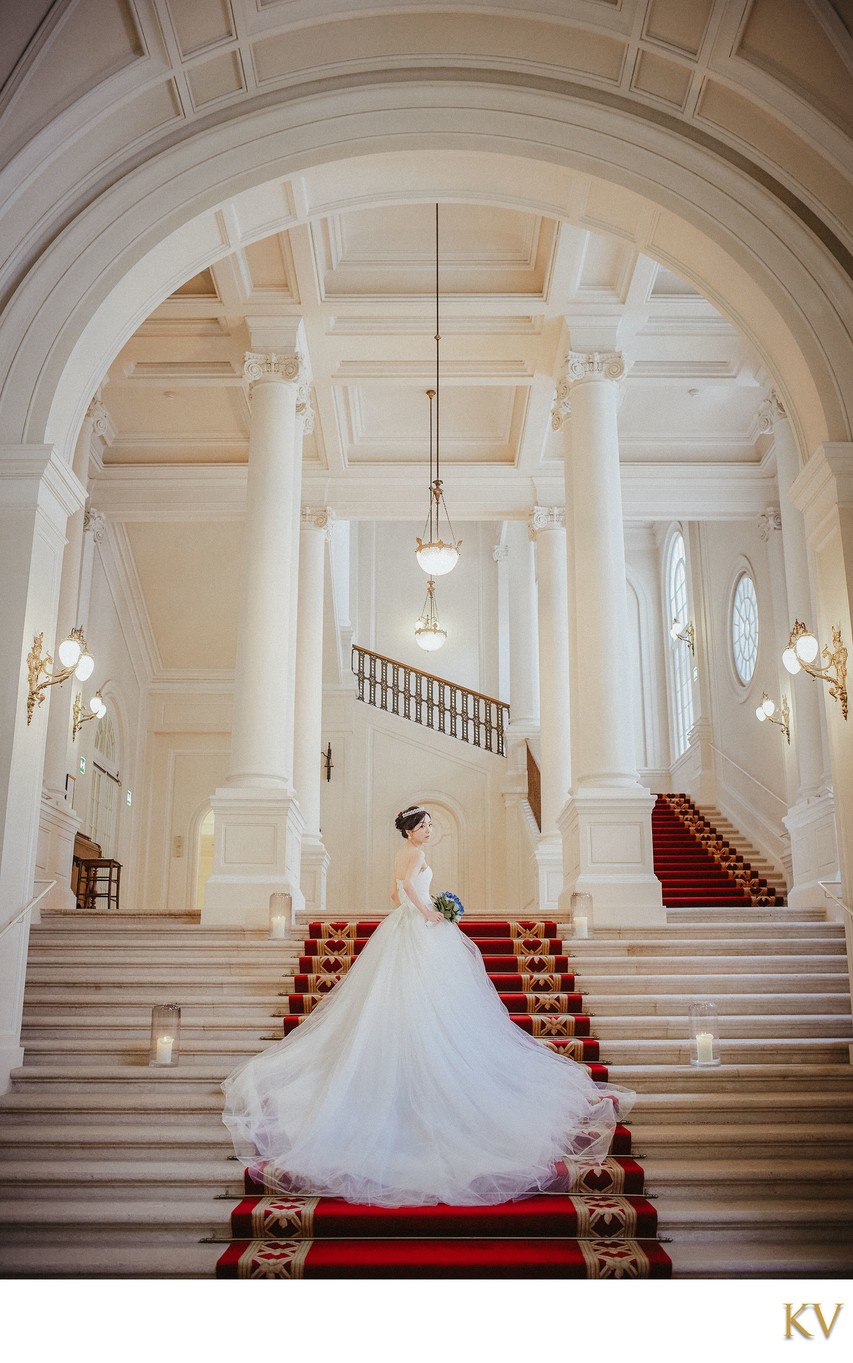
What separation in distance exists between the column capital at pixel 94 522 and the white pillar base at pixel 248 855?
5.39 m

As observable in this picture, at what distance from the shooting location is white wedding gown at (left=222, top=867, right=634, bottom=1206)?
4781mm

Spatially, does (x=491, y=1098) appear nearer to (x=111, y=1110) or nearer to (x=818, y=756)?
(x=111, y=1110)

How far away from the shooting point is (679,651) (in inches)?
770

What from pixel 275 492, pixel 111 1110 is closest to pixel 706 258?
pixel 275 492

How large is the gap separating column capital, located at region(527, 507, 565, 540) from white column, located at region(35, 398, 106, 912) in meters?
5.19

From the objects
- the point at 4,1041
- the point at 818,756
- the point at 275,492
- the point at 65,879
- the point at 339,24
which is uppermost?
the point at 339,24

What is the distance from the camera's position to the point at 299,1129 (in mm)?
5090

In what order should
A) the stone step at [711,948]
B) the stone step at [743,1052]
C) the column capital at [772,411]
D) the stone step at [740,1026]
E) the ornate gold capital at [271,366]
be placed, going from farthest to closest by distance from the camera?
1. the column capital at [772,411]
2. the ornate gold capital at [271,366]
3. the stone step at [711,948]
4. the stone step at [740,1026]
5. the stone step at [743,1052]

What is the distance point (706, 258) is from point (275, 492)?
440cm

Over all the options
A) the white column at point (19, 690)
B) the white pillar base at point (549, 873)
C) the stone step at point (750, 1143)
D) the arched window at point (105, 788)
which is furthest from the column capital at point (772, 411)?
the arched window at point (105, 788)

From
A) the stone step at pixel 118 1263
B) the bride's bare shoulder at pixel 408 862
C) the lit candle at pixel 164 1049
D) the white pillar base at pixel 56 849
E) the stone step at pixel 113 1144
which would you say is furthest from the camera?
the white pillar base at pixel 56 849

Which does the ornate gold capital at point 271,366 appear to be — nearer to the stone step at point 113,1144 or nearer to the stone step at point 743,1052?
the stone step at point 743,1052

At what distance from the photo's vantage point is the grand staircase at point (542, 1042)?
4594 mm

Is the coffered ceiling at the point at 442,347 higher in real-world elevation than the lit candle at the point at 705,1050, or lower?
higher
